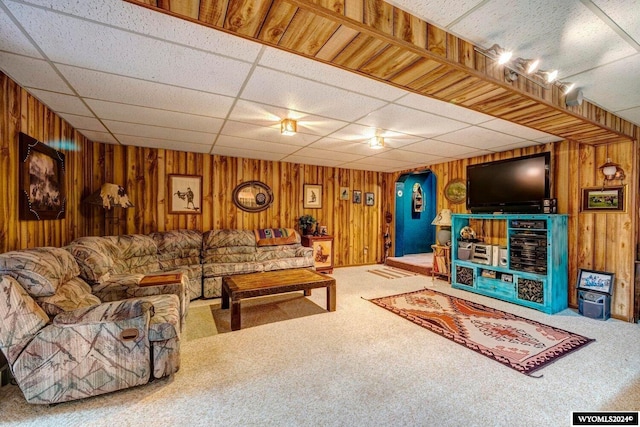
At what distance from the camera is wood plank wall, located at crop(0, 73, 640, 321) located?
2434mm

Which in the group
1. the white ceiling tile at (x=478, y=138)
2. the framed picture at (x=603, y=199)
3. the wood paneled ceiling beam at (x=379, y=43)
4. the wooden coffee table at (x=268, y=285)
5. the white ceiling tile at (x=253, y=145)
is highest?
the white ceiling tile at (x=253, y=145)

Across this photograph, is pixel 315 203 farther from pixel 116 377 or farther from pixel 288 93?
pixel 116 377

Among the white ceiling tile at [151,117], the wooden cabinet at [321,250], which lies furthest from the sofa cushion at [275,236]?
the white ceiling tile at [151,117]

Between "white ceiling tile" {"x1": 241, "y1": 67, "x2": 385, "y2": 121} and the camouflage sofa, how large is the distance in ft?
6.34

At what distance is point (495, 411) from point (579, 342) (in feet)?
Result: 5.58

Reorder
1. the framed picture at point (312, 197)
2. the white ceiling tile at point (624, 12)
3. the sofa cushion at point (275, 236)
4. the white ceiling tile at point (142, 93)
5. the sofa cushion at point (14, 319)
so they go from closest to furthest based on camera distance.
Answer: the white ceiling tile at point (624, 12)
the sofa cushion at point (14, 319)
the white ceiling tile at point (142, 93)
the sofa cushion at point (275, 236)
the framed picture at point (312, 197)

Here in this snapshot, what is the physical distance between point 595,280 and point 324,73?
4163 millimetres

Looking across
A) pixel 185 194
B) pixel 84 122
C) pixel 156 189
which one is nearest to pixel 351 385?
pixel 84 122

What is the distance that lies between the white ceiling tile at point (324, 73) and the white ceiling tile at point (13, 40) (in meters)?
1.34

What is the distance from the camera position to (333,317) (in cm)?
334

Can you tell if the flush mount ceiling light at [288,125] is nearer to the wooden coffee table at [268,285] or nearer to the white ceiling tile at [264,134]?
the white ceiling tile at [264,134]

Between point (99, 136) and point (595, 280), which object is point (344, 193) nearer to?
point (595, 280)

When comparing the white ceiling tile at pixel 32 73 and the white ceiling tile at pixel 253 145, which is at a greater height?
the white ceiling tile at pixel 253 145

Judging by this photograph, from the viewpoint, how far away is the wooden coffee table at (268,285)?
117 inches
